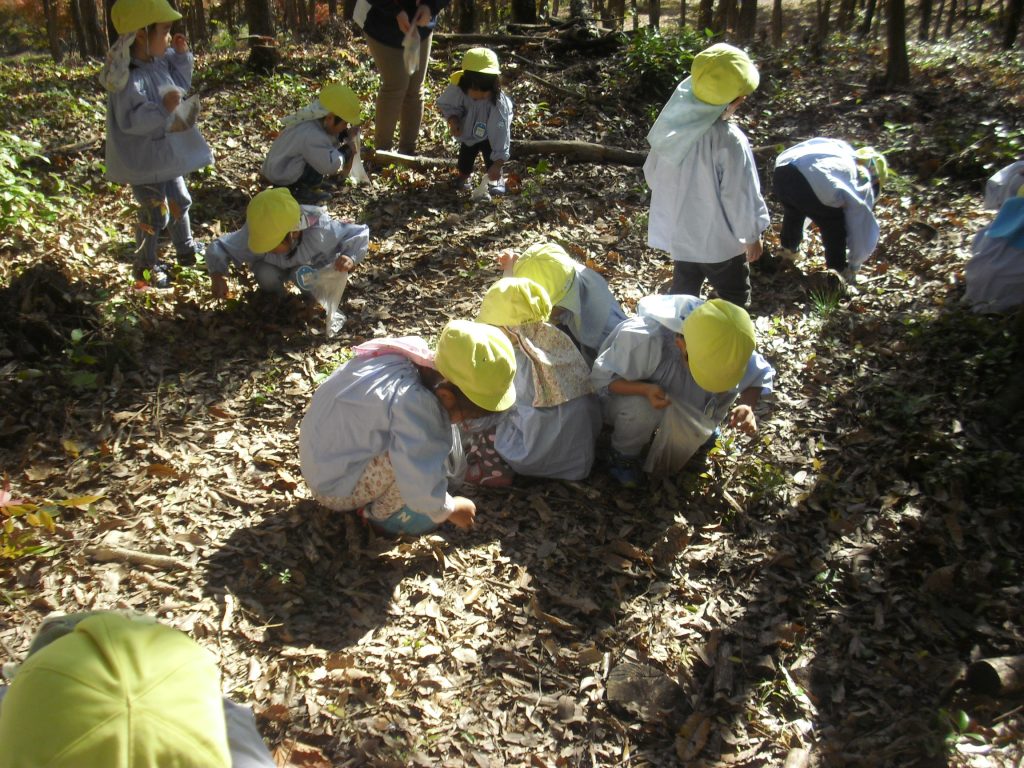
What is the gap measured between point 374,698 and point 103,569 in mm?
1338

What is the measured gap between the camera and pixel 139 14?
14.7ft

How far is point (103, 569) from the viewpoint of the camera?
3.20 metres

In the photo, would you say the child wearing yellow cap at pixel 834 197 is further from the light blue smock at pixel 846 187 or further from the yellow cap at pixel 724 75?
the yellow cap at pixel 724 75

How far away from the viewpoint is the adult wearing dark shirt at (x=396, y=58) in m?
6.45

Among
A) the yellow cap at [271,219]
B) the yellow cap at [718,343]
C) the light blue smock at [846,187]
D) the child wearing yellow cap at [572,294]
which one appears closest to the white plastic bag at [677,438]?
the yellow cap at [718,343]

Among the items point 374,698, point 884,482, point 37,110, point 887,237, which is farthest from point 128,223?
point 887,237

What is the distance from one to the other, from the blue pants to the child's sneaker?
348 centimetres

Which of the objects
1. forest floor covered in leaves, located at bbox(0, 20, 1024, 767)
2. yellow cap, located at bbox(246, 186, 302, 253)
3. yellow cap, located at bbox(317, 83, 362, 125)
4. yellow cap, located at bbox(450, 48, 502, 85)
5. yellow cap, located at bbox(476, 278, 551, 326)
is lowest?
forest floor covered in leaves, located at bbox(0, 20, 1024, 767)

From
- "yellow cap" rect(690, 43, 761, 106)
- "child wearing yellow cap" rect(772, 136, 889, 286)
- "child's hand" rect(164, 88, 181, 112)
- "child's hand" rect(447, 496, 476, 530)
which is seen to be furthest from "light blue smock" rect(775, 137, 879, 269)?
"child's hand" rect(164, 88, 181, 112)

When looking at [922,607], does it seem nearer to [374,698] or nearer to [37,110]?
[374,698]

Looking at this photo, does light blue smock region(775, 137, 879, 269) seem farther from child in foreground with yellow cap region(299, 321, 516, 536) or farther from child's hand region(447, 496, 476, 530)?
child's hand region(447, 496, 476, 530)

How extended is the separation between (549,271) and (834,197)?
2526 millimetres

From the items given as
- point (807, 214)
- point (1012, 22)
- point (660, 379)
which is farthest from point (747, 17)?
point (660, 379)

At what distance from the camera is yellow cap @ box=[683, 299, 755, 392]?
354cm
